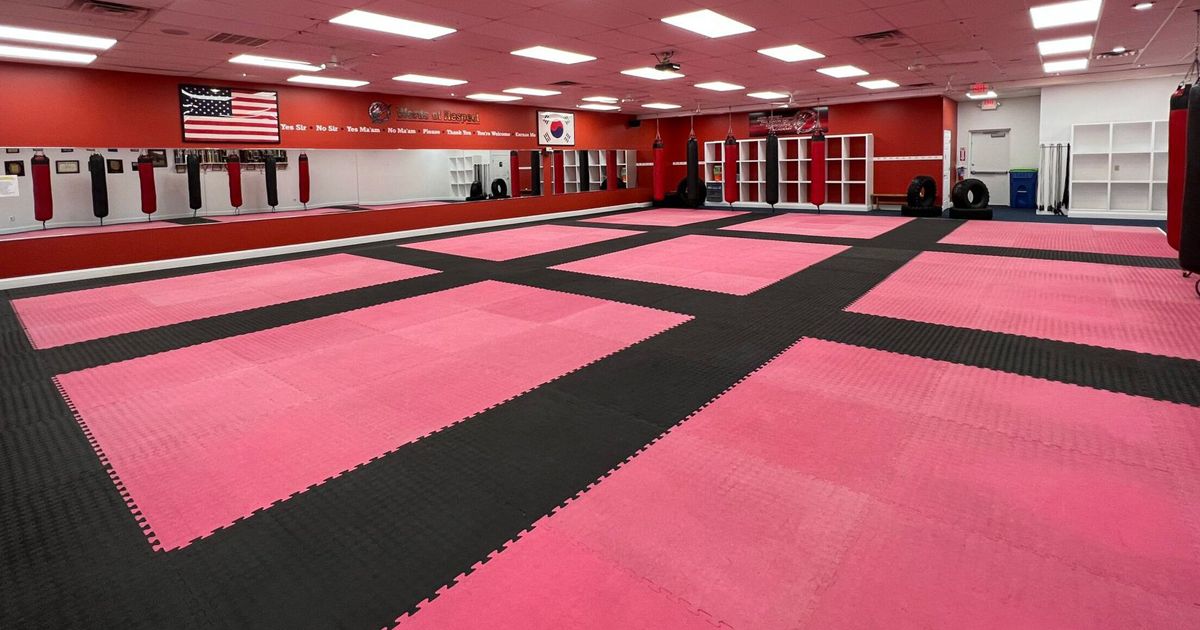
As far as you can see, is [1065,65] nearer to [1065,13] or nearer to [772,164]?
[1065,13]

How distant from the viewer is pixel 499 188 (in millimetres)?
14703

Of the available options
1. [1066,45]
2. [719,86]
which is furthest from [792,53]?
[1066,45]

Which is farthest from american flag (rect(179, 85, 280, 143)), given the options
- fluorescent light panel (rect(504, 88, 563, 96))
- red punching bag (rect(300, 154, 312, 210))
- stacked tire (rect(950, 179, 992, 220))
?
stacked tire (rect(950, 179, 992, 220))

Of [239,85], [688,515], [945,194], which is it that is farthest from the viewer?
[945,194]

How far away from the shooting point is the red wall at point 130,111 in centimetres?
812

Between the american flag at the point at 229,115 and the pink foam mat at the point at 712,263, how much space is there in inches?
228

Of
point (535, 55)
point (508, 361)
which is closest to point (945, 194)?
point (535, 55)

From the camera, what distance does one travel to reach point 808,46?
8766 mm

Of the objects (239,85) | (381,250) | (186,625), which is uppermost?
(239,85)

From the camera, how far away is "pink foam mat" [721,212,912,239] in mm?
10961

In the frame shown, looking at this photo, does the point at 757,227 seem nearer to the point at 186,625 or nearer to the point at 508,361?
the point at 508,361

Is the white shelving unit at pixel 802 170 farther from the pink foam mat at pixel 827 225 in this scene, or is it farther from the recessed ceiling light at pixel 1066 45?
the recessed ceiling light at pixel 1066 45

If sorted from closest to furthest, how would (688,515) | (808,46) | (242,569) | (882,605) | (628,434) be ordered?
(882,605) → (242,569) → (688,515) → (628,434) → (808,46)

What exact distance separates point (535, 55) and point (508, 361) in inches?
234
